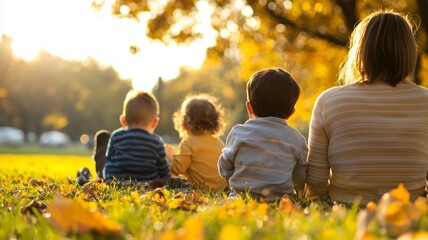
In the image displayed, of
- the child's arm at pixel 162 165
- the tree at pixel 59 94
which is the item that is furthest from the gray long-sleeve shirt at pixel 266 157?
the tree at pixel 59 94

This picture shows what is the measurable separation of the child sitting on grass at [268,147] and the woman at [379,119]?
0.89 feet

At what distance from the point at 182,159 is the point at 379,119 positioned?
9.69ft

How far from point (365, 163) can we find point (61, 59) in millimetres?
54381

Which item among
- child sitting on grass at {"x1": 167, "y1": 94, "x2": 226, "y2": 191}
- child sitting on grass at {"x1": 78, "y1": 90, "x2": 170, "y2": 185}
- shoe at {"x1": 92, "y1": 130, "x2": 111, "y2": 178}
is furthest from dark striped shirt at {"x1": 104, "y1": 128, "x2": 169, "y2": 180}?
shoe at {"x1": 92, "y1": 130, "x2": 111, "y2": 178}

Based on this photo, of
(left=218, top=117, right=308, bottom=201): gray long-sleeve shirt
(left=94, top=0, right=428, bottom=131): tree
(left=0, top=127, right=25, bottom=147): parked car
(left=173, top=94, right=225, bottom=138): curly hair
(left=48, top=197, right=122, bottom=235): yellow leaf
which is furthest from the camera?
(left=0, top=127, right=25, bottom=147): parked car

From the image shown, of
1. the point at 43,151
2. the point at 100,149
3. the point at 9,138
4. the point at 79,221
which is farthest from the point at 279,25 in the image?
the point at 9,138

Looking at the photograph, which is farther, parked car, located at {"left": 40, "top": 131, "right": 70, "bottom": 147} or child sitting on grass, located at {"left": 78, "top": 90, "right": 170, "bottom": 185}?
parked car, located at {"left": 40, "top": 131, "right": 70, "bottom": 147}

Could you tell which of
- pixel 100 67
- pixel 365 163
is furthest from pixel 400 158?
pixel 100 67

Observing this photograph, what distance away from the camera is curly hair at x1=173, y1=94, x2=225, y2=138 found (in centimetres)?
632

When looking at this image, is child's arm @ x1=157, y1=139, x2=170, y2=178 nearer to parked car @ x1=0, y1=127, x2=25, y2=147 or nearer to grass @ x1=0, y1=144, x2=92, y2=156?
grass @ x1=0, y1=144, x2=92, y2=156

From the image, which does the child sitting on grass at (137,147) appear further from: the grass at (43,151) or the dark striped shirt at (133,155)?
the grass at (43,151)

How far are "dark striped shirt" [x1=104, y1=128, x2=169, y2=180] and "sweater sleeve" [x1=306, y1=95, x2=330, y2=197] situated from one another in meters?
2.46

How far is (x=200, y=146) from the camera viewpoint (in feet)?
20.4

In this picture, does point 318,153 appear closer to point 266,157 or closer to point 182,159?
point 266,157
